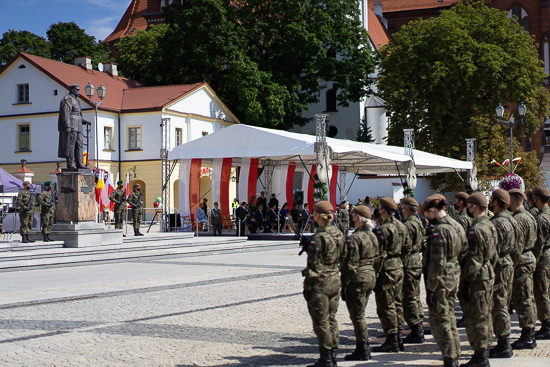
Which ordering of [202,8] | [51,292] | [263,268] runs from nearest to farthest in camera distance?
[51,292]
[263,268]
[202,8]

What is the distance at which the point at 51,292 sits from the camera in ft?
43.6

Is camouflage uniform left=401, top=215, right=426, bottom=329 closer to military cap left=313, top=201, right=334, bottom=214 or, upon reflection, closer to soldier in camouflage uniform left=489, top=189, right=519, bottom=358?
soldier in camouflage uniform left=489, top=189, right=519, bottom=358

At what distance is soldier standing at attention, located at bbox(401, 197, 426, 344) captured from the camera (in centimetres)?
822

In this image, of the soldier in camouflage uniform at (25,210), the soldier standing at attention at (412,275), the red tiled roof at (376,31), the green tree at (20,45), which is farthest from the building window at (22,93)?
the soldier standing at attention at (412,275)

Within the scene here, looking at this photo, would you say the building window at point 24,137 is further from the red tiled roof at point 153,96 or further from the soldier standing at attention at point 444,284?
the soldier standing at attention at point 444,284

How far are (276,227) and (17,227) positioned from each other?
10.6 m

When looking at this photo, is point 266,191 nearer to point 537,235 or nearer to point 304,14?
point 304,14

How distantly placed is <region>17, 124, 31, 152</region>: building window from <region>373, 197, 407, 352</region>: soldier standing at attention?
45797 mm

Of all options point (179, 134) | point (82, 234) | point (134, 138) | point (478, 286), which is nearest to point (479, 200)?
point (478, 286)

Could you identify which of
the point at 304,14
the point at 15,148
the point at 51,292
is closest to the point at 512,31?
the point at 304,14

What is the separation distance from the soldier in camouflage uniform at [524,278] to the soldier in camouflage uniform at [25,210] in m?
16.4

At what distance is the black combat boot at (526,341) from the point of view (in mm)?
7871

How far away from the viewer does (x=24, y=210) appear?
21625 mm

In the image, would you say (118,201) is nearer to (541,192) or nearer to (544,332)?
(541,192)
